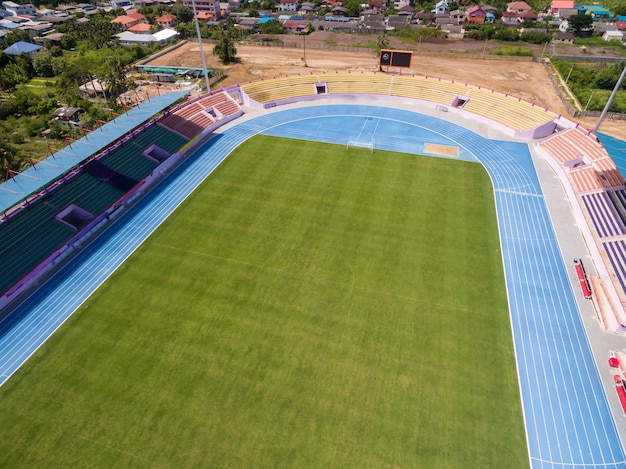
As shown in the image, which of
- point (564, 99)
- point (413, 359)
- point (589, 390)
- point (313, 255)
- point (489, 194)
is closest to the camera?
point (589, 390)

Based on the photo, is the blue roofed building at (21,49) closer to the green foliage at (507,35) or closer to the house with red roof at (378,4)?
the house with red roof at (378,4)

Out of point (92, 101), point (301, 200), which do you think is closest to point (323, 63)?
point (92, 101)

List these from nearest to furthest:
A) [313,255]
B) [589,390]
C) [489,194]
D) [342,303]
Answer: [589,390] → [342,303] → [313,255] → [489,194]

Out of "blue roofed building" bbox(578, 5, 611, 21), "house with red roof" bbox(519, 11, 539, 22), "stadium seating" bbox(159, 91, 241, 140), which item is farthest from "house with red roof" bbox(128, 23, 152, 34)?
"blue roofed building" bbox(578, 5, 611, 21)

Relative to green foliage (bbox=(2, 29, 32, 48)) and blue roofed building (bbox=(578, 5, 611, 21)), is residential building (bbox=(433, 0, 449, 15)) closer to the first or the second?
blue roofed building (bbox=(578, 5, 611, 21))

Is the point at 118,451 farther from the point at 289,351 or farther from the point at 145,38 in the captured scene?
the point at 145,38

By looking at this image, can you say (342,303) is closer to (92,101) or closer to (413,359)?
(413,359)

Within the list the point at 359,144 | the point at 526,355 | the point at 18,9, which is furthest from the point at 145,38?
the point at 526,355

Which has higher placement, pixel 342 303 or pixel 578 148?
pixel 578 148

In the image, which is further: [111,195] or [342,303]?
[111,195]
